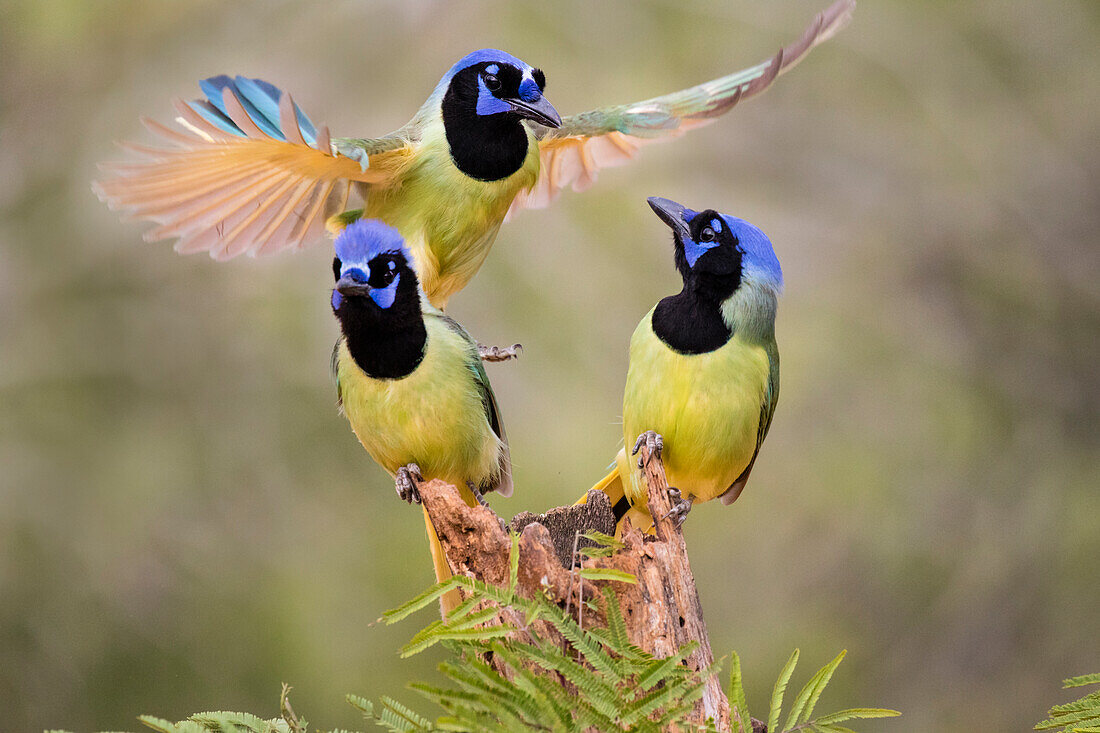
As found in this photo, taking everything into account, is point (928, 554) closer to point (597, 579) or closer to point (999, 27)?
point (999, 27)

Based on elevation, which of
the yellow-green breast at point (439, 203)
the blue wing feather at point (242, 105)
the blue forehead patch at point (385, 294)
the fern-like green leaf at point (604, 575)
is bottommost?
the fern-like green leaf at point (604, 575)

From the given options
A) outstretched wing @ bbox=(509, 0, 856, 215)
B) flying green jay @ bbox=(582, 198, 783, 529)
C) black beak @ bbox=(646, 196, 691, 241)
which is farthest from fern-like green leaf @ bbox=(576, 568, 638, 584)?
outstretched wing @ bbox=(509, 0, 856, 215)

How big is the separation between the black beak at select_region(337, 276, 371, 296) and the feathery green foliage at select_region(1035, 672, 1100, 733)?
156 cm

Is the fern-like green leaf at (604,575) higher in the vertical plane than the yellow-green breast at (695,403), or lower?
lower

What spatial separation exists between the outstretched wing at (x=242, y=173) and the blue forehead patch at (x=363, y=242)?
0.17 meters

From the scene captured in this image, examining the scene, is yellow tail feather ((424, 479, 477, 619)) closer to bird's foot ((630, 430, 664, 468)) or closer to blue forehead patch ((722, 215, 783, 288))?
bird's foot ((630, 430, 664, 468))

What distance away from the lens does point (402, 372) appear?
8.64ft

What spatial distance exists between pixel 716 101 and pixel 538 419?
2.61 metres

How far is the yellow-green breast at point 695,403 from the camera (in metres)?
2.71

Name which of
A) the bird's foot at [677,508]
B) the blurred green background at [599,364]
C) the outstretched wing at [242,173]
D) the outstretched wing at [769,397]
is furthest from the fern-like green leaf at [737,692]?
the blurred green background at [599,364]

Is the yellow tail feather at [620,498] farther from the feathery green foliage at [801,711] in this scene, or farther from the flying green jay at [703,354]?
the feathery green foliage at [801,711]

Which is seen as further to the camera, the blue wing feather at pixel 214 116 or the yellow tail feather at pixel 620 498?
the yellow tail feather at pixel 620 498

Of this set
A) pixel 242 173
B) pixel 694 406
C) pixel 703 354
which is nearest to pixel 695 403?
pixel 694 406

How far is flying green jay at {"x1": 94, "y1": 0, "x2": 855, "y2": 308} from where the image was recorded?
247 centimetres
